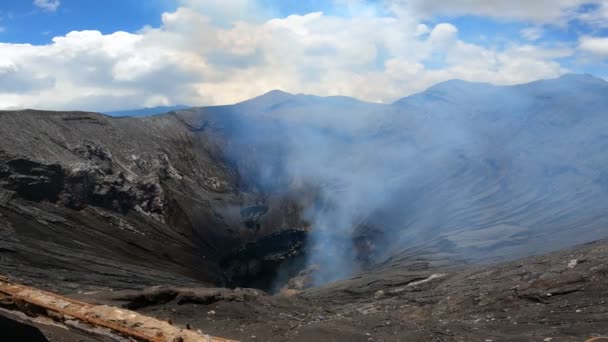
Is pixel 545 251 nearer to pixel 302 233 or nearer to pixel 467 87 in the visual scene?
pixel 302 233

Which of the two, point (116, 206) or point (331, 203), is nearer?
point (116, 206)

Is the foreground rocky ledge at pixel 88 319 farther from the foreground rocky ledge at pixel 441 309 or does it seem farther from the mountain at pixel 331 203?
the mountain at pixel 331 203

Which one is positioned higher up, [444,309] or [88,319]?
[88,319]

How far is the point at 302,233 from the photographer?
43531 millimetres

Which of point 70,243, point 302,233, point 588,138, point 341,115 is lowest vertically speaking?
Result: point 302,233

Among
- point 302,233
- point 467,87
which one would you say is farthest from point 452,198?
point 467,87

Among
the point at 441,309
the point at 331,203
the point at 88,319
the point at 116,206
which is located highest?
the point at 116,206

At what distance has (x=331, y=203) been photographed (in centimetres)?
4531

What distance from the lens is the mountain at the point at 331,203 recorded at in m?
20.2

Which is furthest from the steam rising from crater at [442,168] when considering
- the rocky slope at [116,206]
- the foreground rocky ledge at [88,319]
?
the foreground rocky ledge at [88,319]

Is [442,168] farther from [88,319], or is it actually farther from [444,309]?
[88,319]

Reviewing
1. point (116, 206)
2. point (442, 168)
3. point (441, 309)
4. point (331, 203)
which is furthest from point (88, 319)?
point (442, 168)

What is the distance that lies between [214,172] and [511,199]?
28.6 metres

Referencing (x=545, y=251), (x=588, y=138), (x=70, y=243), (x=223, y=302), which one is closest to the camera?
(x=223, y=302)
